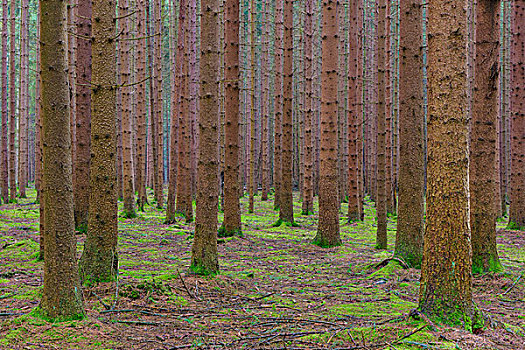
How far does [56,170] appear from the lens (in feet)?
12.8

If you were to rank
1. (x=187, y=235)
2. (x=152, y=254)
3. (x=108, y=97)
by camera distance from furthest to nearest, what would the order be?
1. (x=187, y=235)
2. (x=152, y=254)
3. (x=108, y=97)

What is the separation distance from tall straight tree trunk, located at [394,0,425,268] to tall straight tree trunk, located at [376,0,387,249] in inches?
65.7

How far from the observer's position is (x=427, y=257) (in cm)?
397

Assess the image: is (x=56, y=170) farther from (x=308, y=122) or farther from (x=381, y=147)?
(x=308, y=122)

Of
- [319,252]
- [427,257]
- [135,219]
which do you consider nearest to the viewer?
[427,257]

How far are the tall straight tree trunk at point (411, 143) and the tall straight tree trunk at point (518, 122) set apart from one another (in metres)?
6.18

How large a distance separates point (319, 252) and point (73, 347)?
576 cm

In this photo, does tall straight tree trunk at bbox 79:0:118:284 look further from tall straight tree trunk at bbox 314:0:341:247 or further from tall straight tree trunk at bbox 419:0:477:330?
tall straight tree trunk at bbox 314:0:341:247

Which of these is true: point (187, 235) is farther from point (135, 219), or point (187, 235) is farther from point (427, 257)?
point (427, 257)

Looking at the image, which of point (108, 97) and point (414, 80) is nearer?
point (108, 97)

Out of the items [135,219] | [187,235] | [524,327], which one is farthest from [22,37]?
[524,327]

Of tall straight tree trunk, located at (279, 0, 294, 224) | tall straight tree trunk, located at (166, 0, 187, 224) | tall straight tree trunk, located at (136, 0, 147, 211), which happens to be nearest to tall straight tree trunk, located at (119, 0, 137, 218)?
tall straight tree trunk, located at (136, 0, 147, 211)

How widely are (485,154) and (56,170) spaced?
512 centimetres

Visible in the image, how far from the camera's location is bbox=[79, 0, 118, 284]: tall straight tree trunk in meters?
5.27
